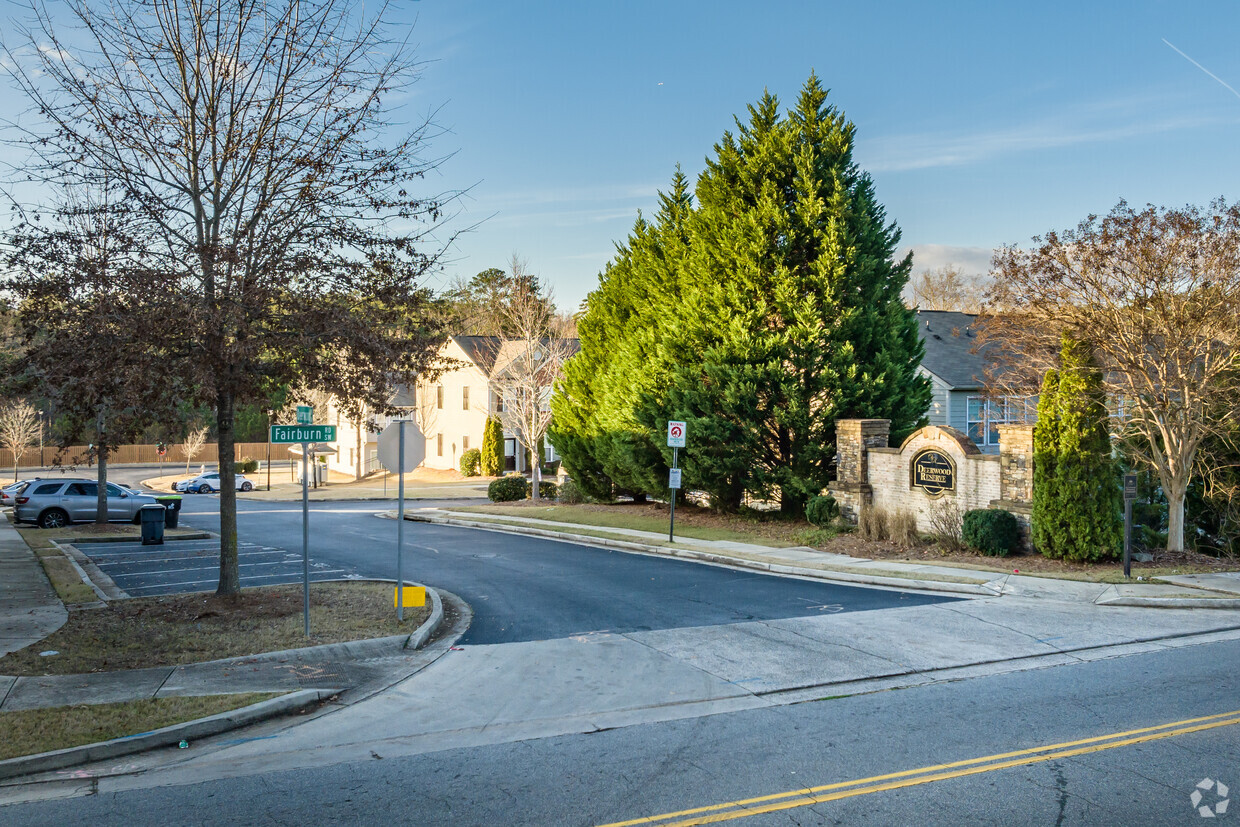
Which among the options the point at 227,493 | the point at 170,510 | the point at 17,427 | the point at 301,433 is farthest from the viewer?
the point at 17,427

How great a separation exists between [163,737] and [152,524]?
1663cm

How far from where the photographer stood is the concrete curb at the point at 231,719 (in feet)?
22.9

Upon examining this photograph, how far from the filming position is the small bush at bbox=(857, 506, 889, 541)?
802 inches

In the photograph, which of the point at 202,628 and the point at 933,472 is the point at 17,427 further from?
the point at 933,472

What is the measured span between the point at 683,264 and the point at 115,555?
1639 cm

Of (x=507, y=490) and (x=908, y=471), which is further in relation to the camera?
(x=507, y=490)

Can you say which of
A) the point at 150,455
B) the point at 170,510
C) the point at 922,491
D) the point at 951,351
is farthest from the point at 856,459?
the point at 150,455

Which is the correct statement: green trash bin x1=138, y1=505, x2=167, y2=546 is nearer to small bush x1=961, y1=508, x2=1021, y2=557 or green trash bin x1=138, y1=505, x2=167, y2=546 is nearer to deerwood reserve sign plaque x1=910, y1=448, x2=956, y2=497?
deerwood reserve sign plaque x1=910, y1=448, x2=956, y2=497

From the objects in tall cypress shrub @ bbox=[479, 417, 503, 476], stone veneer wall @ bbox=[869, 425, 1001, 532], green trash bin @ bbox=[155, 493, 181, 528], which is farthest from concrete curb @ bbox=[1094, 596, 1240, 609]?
tall cypress shrub @ bbox=[479, 417, 503, 476]

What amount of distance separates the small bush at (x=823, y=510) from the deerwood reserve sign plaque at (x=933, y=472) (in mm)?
2212

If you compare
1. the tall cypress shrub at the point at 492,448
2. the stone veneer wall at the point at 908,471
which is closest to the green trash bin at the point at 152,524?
the stone veneer wall at the point at 908,471

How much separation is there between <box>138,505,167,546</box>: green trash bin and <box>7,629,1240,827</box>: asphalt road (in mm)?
17633

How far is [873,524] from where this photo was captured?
805 inches

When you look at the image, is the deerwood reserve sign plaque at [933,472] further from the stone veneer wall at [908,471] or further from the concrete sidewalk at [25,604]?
the concrete sidewalk at [25,604]
